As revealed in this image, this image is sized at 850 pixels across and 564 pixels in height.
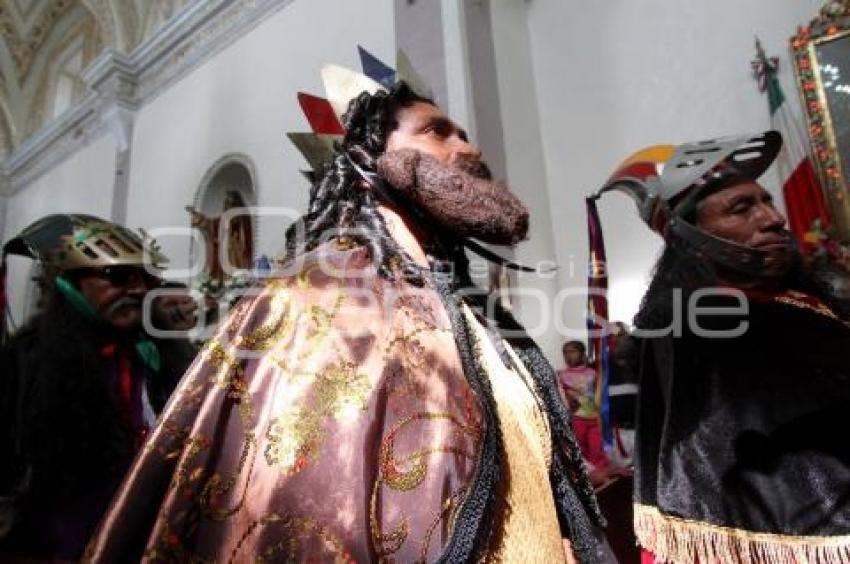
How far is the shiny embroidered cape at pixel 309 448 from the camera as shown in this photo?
0.85 m

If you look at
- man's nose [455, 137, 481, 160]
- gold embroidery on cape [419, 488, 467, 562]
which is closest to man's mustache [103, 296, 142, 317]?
man's nose [455, 137, 481, 160]

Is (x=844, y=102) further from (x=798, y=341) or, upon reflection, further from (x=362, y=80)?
(x=362, y=80)

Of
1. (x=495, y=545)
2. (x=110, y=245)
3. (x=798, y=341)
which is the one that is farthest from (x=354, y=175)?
(x=798, y=341)

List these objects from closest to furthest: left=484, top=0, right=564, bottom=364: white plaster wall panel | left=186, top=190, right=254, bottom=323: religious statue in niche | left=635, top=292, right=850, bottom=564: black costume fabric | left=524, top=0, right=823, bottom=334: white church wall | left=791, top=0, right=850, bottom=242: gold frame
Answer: left=635, top=292, right=850, bottom=564: black costume fabric, left=791, top=0, right=850, bottom=242: gold frame, left=524, top=0, right=823, bottom=334: white church wall, left=484, top=0, right=564, bottom=364: white plaster wall panel, left=186, top=190, right=254, bottom=323: religious statue in niche

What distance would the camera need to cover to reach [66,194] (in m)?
8.91

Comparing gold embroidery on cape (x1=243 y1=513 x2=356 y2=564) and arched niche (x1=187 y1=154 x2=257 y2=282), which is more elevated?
arched niche (x1=187 y1=154 x2=257 y2=282)

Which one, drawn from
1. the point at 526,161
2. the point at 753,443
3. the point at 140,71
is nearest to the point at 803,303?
the point at 753,443

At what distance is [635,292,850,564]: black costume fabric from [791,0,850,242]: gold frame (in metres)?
1.83

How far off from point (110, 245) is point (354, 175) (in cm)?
125

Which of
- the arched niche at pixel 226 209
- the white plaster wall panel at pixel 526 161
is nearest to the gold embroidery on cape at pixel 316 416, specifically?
the white plaster wall panel at pixel 526 161

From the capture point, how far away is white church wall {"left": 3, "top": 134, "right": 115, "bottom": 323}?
26.5ft

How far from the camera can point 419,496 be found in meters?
0.86

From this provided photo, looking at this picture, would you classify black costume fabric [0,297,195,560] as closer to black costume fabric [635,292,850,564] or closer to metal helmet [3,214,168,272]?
metal helmet [3,214,168,272]

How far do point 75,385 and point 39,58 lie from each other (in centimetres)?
1062
